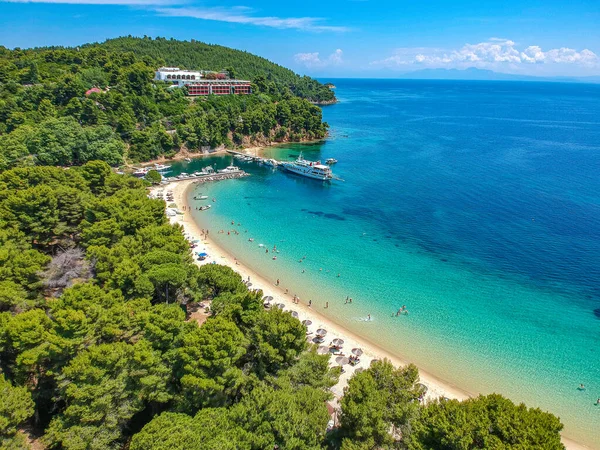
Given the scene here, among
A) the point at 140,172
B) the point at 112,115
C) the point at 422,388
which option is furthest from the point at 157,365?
the point at 112,115

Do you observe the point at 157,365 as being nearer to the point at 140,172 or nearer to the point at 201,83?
the point at 140,172

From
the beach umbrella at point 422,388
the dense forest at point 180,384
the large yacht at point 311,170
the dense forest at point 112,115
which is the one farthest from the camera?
the large yacht at point 311,170

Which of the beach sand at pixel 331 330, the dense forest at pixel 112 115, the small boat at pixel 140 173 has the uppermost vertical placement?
the dense forest at pixel 112 115

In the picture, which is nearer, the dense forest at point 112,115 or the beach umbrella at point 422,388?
the beach umbrella at point 422,388

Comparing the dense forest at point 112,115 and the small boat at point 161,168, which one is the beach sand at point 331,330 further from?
the dense forest at point 112,115

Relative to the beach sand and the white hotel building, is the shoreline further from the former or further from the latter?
the beach sand

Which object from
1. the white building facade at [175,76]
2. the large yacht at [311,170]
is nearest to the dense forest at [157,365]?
the large yacht at [311,170]

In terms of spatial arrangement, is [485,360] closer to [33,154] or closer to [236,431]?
[236,431]

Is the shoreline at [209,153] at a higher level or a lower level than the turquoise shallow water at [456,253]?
higher
